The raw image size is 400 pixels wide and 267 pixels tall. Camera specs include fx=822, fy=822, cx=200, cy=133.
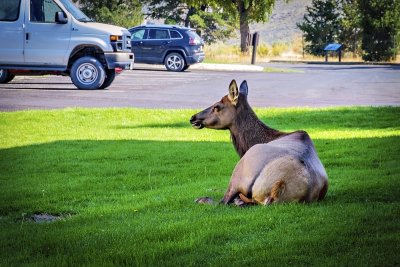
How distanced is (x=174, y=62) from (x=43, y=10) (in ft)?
49.6

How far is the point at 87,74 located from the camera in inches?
940

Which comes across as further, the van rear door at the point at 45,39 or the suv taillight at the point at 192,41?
the suv taillight at the point at 192,41

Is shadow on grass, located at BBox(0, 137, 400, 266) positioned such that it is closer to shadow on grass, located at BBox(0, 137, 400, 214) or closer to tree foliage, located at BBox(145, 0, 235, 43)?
shadow on grass, located at BBox(0, 137, 400, 214)

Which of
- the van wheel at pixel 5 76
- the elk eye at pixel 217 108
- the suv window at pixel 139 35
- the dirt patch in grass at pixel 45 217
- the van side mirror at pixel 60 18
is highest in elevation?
the van side mirror at pixel 60 18

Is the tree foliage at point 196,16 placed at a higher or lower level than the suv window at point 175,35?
higher

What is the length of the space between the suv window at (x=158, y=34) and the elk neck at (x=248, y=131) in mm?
29919

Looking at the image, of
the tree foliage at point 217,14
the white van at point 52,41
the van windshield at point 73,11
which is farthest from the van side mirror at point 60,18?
the tree foliage at point 217,14

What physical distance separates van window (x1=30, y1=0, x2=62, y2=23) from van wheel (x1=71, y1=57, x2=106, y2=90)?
1490 millimetres

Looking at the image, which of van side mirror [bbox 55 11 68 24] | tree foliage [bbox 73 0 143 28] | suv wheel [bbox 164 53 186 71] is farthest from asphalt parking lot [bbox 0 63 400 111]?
tree foliage [bbox 73 0 143 28]

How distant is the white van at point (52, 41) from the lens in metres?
23.5

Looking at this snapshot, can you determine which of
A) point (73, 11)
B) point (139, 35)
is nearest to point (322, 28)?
point (139, 35)

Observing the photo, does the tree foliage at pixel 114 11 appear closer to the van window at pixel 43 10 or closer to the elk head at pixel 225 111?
the van window at pixel 43 10

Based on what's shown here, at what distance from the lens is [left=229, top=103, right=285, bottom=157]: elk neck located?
29.9 ft

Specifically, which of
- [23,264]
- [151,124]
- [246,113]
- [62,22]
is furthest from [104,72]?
[23,264]
